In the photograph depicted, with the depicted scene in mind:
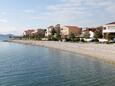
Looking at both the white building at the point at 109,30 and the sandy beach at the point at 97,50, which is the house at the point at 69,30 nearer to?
the white building at the point at 109,30

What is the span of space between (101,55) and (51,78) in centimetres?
1901

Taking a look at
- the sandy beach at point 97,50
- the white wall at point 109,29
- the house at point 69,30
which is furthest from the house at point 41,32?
the sandy beach at point 97,50

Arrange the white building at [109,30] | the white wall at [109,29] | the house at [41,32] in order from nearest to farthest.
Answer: the white building at [109,30] → the white wall at [109,29] → the house at [41,32]

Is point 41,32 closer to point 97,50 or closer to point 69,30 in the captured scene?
point 69,30

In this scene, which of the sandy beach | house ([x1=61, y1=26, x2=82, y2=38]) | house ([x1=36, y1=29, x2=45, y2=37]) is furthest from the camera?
house ([x1=36, y1=29, x2=45, y2=37])

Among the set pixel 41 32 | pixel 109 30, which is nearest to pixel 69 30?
pixel 41 32

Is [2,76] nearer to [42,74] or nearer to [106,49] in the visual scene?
[42,74]

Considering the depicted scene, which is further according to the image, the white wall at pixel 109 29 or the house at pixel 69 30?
the house at pixel 69 30

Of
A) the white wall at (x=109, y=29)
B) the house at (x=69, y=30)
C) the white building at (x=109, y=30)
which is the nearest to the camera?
the white building at (x=109, y=30)

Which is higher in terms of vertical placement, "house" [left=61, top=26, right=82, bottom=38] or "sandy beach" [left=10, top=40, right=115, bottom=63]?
"house" [left=61, top=26, right=82, bottom=38]

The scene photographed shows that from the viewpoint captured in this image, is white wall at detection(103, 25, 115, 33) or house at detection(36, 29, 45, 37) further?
house at detection(36, 29, 45, 37)

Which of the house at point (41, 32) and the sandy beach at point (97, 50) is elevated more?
A: the house at point (41, 32)

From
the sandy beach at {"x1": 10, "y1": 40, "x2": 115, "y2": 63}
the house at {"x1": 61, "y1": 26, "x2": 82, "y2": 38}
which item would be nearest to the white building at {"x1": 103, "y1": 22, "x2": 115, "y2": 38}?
the sandy beach at {"x1": 10, "y1": 40, "x2": 115, "y2": 63}

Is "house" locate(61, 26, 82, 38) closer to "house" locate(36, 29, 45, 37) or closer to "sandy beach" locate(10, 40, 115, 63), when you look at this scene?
"house" locate(36, 29, 45, 37)
